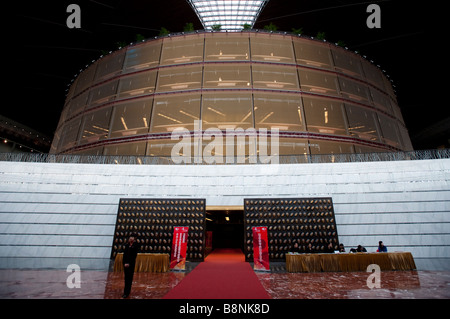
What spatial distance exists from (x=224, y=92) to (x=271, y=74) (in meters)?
4.71

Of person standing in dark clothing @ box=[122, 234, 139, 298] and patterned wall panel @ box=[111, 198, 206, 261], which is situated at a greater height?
patterned wall panel @ box=[111, 198, 206, 261]

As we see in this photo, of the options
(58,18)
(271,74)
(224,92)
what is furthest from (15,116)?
(271,74)

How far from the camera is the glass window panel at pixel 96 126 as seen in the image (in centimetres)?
1938

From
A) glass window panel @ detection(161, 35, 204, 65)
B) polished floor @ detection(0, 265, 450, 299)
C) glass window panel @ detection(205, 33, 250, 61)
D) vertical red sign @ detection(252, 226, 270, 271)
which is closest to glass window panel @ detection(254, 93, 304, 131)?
glass window panel @ detection(205, 33, 250, 61)

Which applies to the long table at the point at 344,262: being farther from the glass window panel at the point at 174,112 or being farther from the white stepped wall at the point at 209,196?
the glass window panel at the point at 174,112

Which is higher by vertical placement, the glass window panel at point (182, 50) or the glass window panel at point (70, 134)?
the glass window panel at point (182, 50)

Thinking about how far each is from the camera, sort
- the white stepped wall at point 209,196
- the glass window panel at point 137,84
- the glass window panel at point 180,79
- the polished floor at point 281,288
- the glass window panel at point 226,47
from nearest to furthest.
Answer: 1. the polished floor at point 281,288
2. the white stepped wall at point 209,196
3. the glass window panel at point 180,79
4. the glass window panel at point 137,84
5. the glass window panel at point 226,47

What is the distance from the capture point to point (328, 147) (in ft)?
58.2

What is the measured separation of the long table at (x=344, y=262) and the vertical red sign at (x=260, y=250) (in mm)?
975

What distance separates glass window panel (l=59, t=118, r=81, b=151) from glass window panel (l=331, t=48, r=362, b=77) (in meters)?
25.9

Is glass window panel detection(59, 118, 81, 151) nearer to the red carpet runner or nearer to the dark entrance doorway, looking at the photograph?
the dark entrance doorway

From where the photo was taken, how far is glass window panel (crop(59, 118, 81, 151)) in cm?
2085

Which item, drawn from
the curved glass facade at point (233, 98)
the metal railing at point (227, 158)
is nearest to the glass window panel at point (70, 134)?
the curved glass facade at point (233, 98)

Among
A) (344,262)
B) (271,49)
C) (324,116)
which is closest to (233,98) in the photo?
(271,49)
